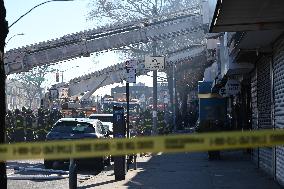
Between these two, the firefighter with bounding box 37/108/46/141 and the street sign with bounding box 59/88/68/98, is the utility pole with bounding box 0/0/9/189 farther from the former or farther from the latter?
the street sign with bounding box 59/88/68/98

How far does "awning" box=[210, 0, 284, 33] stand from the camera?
9.30 metres

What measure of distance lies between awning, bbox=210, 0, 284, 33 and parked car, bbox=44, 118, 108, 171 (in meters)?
7.35

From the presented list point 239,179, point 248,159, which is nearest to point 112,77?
point 248,159

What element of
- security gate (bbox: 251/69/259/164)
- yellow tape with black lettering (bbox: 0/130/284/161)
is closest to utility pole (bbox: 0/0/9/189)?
yellow tape with black lettering (bbox: 0/130/284/161)

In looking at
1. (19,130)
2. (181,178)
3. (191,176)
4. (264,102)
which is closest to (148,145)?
(181,178)

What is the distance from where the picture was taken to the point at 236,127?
26.2 meters

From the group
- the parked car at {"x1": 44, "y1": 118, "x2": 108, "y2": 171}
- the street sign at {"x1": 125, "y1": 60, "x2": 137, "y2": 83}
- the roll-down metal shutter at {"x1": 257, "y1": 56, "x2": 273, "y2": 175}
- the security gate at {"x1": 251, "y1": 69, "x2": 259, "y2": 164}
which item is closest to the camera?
the roll-down metal shutter at {"x1": 257, "y1": 56, "x2": 273, "y2": 175}

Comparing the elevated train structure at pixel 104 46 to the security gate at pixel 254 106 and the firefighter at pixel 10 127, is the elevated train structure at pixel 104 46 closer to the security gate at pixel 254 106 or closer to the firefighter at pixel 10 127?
the firefighter at pixel 10 127

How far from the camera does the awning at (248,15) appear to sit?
930 centimetres

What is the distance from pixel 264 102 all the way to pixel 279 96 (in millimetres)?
2859

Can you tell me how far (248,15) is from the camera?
10273 mm

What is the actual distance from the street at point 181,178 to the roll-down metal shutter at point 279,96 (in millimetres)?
421

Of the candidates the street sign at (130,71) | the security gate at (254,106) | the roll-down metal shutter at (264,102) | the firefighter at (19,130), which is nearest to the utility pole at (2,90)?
the roll-down metal shutter at (264,102)

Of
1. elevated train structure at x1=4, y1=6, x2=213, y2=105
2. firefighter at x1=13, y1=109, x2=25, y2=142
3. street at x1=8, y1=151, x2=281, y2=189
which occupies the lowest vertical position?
street at x1=8, y1=151, x2=281, y2=189
